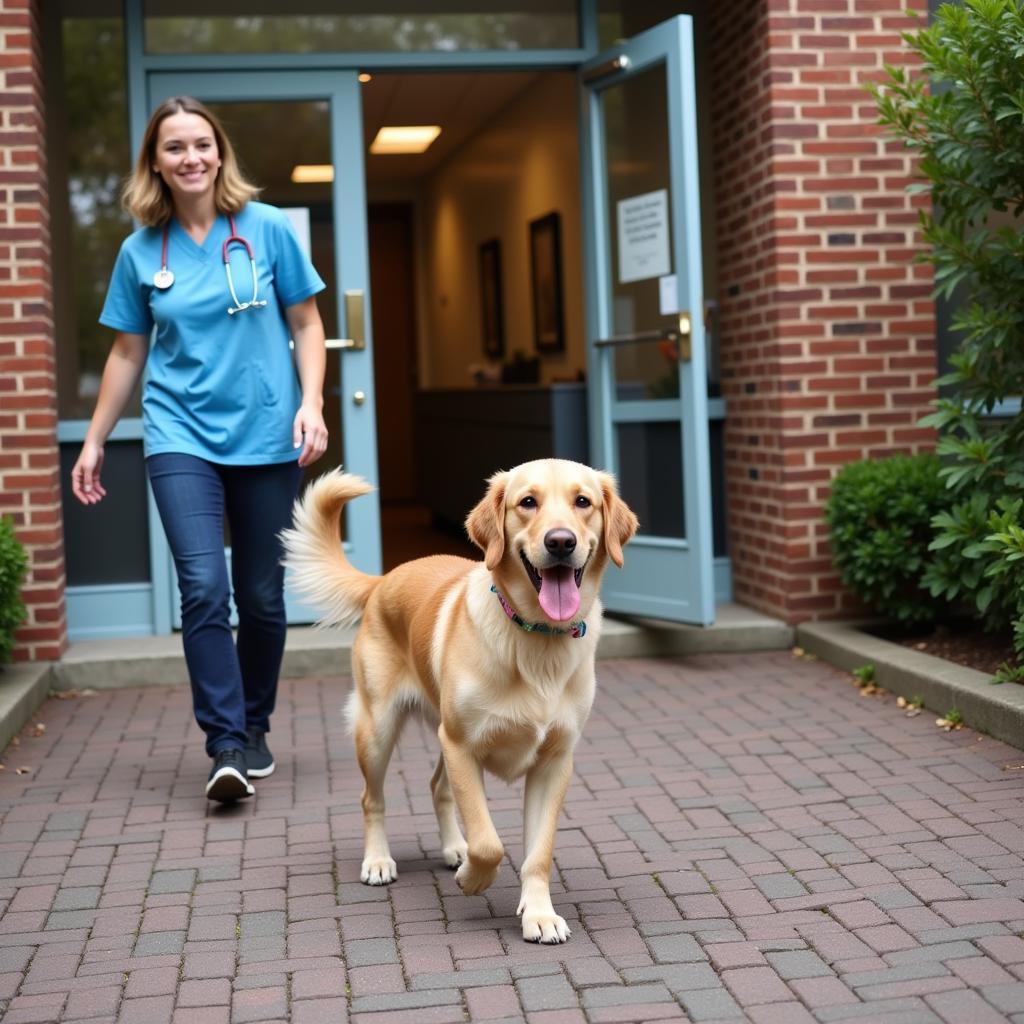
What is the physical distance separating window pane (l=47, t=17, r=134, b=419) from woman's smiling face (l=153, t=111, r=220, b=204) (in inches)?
107

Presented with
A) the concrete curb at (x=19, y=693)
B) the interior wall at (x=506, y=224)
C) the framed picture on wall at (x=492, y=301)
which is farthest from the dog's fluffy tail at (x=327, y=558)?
the framed picture on wall at (x=492, y=301)

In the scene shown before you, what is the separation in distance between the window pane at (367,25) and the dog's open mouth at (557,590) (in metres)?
4.85

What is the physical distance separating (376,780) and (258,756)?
4.26 feet

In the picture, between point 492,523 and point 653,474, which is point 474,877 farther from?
point 653,474

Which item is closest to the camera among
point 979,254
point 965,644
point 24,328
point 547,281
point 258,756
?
point 258,756

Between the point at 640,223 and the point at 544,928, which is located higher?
the point at 640,223

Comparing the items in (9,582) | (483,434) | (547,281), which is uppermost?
(547,281)

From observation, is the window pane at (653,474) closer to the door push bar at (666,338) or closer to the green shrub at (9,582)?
the door push bar at (666,338)

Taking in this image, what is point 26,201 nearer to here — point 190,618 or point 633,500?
point 190,618

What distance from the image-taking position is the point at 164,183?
16.6 ft

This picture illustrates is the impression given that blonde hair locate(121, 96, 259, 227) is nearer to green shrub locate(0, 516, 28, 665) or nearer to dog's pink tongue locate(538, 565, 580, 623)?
green shrub locate(0, 516, 28, 665)

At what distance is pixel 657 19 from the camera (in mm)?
7883

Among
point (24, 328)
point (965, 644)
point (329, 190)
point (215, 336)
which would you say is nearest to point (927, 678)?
point (965, 644)

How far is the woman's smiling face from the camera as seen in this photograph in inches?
194
